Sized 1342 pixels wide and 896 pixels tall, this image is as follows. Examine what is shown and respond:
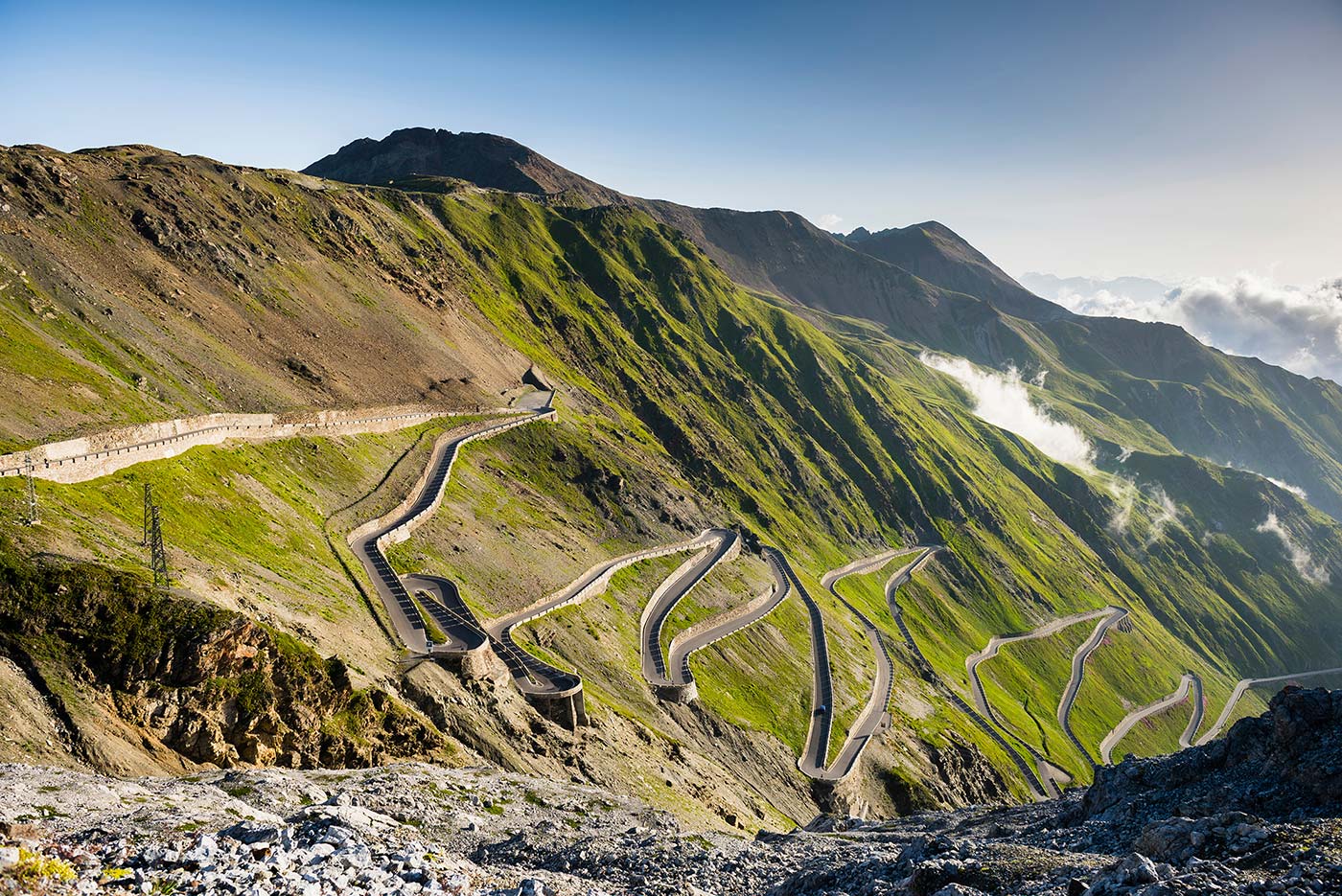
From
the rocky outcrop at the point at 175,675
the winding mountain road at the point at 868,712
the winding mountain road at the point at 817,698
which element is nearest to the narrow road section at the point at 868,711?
the winding mountain road at the point at 868,712

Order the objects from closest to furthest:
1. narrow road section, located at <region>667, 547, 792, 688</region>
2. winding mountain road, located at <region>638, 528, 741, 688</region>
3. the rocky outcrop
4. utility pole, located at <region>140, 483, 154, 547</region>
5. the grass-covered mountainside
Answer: the rocky outcrop, utility pole, located at <region>140, 483, 154, 547</region>, the grass-covered mountainside, winding mountain road, located at <region>638, 528, 741, 688</region>, narrow road section, located at <region>667, 547, 792, 688</region>

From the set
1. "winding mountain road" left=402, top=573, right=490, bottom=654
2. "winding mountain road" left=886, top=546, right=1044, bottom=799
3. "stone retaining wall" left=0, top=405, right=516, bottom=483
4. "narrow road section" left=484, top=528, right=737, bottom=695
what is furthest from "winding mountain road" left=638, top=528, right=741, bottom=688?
"winding mountain road" left=886, top=546, right=1044, bottom=799

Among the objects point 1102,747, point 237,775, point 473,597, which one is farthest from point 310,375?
point 1102,747

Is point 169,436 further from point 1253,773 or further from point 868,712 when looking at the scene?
point 868,712

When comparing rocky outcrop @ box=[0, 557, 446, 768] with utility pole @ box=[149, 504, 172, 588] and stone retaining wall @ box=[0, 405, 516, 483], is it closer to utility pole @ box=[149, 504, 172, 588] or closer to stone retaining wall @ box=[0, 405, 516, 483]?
utility pole @ box=[149, 504, 172, 588]

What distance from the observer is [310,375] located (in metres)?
105

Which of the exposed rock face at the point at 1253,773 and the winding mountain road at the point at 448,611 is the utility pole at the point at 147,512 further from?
the exposed rock face at the point at 1253,773

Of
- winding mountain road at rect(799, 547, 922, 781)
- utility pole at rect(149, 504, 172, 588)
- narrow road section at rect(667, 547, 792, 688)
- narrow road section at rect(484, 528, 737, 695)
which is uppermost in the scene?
utility pole at rect(149, 504, 172, 588)

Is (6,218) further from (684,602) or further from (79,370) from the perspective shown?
(684,602)

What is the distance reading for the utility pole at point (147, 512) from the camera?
47.7m

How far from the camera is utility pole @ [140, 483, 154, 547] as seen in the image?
47.7m

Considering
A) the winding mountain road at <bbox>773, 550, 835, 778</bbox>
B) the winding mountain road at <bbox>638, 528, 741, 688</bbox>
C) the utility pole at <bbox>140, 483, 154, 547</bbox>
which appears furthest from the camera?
the winding mountain road at <bbox>773, 550, 835, 778</bbox>

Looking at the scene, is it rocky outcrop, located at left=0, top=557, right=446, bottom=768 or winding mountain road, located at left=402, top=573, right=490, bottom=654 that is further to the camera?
winding mountain road, located at left=402, top=573, right=490, bottom=654

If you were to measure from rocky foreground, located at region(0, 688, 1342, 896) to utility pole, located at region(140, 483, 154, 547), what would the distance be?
20.4 meters
